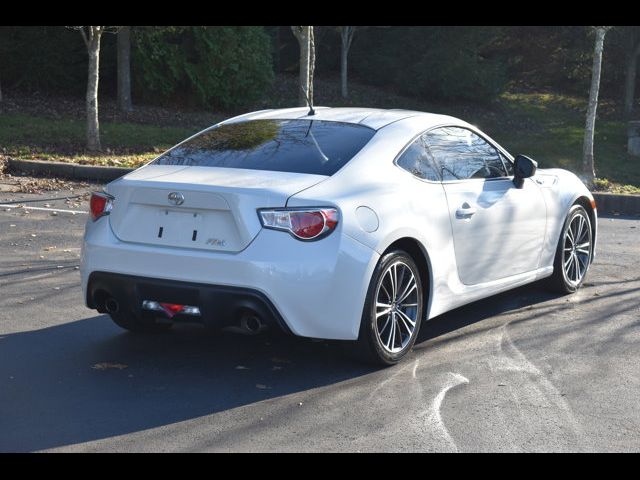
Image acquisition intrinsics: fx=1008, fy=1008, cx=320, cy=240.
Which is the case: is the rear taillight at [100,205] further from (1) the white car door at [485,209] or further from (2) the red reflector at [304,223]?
(1) the white car door at [485,209]

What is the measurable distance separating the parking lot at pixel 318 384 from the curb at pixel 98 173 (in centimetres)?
553

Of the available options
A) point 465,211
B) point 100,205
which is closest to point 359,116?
point 465,211

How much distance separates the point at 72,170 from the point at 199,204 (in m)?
8.78

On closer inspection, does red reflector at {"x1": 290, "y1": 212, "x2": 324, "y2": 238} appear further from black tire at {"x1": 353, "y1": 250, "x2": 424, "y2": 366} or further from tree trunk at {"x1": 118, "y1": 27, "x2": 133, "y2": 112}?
tree trunk at {"x1": 118, "y1": 27, "x2": 133, "y2": 112}

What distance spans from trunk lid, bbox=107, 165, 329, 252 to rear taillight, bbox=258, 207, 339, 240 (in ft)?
0.14

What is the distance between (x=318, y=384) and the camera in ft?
18.5

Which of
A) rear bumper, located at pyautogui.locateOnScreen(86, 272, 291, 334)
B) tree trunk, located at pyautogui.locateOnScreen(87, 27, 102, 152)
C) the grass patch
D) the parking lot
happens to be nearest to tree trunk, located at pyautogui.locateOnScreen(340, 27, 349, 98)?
Result: the grass patch

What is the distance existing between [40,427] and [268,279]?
54.6 inches

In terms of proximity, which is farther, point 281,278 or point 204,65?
point 204,65

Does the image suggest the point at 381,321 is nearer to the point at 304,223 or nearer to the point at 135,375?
the point at 304,223
